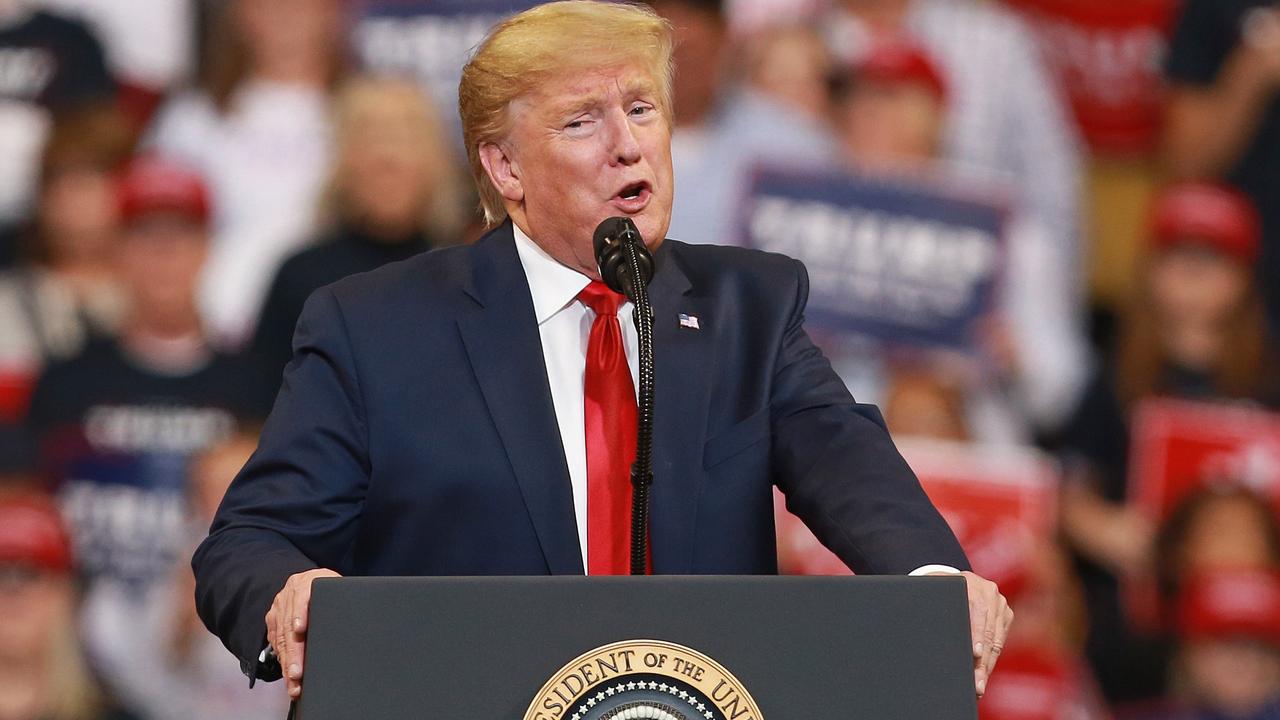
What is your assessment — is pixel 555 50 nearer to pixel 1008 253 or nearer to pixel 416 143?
pixel 416 143

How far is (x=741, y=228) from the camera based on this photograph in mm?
4906

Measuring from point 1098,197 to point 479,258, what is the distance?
12.2 feet

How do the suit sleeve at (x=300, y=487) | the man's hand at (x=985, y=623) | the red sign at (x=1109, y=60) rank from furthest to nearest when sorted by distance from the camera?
the red sign at (x=1109, y=60)
the suit sleeve at (x=300, y=487)
the man's hand at (x=985, y=623)

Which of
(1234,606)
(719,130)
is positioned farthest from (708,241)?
(1234,606)

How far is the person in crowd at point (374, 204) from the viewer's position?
4520 millimetres

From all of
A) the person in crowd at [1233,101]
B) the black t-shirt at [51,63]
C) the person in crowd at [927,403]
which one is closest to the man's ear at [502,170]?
the person in crowd at [927,403]

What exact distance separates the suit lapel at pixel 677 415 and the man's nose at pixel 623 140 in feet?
0.45

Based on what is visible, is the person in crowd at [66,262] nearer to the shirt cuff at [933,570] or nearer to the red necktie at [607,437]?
the red necktie at [607,437]

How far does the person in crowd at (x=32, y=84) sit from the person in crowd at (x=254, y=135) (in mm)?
244

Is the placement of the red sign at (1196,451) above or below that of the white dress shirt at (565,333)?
below

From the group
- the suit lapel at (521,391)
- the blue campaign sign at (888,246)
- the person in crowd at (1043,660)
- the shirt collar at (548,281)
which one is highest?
the shirt collar at (548,281)

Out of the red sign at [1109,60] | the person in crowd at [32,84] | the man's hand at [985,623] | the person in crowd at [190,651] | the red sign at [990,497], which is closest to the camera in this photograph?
the man's hand at [985,623]

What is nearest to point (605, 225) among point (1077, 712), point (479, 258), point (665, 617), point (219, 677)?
point (479, 258)

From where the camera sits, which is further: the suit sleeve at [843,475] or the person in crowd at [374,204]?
the person in crowd at [374,204]
